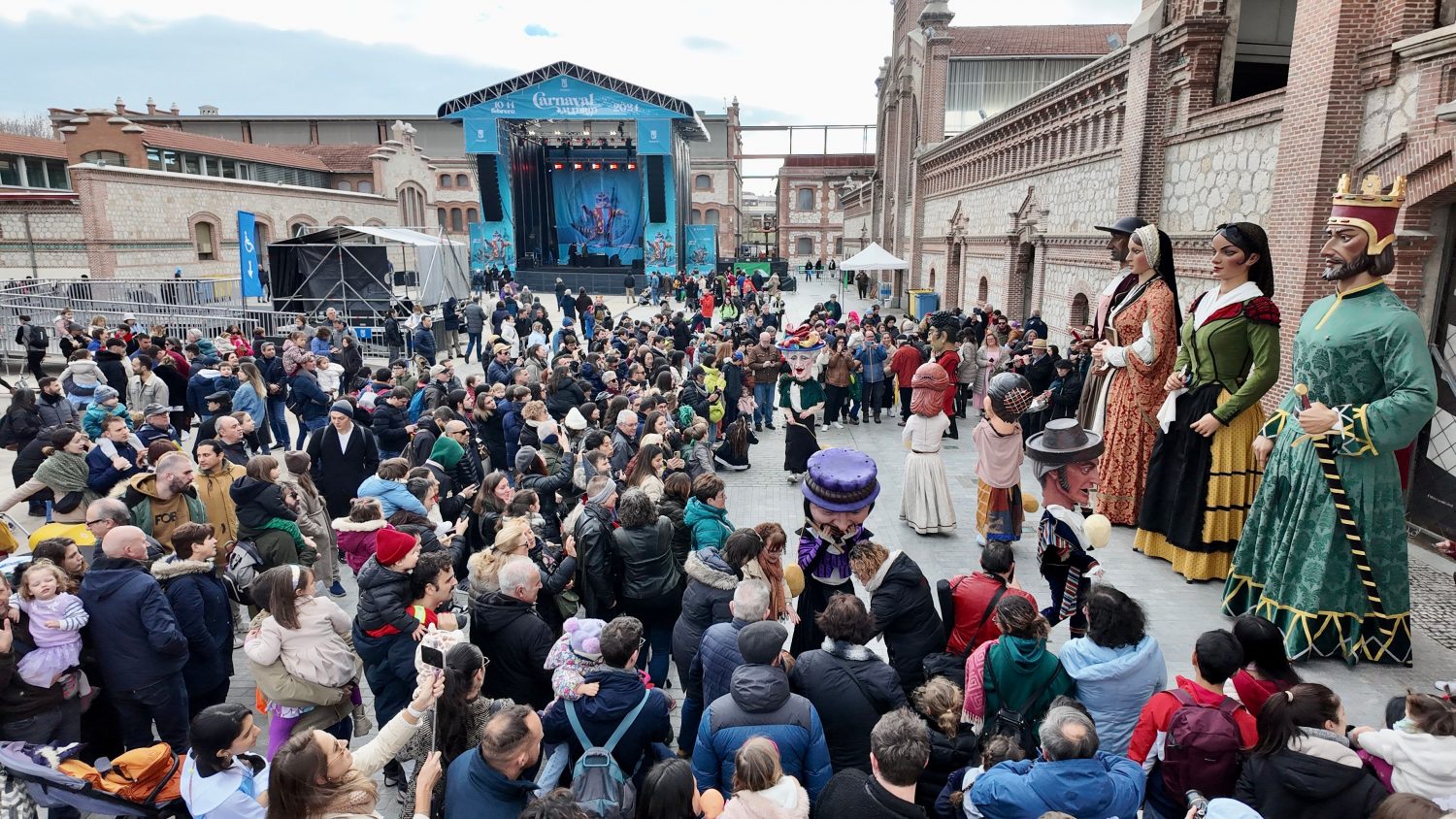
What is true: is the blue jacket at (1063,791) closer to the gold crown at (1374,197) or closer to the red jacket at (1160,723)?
the red jacket at (1160,723)

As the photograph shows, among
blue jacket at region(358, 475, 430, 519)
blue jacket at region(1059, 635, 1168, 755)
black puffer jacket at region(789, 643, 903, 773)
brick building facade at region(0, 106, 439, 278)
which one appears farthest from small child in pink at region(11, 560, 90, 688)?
brick building facade at region(0, 106, 439, 278)

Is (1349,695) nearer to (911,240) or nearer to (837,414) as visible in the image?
(837,414)

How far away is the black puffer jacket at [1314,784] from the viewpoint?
2.84 m

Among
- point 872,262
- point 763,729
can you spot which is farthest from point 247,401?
point 872,262

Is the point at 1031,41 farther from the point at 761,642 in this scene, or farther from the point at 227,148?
the point at 227,148

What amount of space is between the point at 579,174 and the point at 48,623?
40.6 meters

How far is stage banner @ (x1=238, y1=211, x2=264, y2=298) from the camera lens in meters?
17.5

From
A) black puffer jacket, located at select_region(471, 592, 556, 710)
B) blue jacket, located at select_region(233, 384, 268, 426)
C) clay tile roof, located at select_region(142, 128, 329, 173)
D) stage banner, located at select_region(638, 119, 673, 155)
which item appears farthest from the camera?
stage banner, located at select_region(638, 119, 673, 155)

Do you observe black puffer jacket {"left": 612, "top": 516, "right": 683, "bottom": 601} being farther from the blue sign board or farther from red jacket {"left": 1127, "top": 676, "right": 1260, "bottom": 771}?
the blue sign board

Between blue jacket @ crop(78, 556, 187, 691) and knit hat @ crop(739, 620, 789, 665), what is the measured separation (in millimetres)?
2949

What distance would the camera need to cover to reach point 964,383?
505 inches

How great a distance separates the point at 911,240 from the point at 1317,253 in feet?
71.4

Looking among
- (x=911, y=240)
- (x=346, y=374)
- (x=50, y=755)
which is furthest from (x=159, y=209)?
(x=50, y=755)

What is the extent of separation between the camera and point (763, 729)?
3234 millimetres
